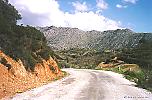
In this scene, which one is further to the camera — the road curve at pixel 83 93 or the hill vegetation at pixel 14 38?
the hill vegetation at pixel 14 38

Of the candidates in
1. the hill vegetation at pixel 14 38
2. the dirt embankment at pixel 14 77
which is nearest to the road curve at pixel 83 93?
the dirt embankment at pixel 14 77

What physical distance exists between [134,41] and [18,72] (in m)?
167

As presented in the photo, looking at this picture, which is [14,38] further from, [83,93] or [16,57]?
[83,93]

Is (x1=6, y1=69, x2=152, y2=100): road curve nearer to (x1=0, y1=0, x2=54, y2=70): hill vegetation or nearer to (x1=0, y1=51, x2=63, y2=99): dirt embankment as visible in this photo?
(x1=0, y1=51, x2=63, y2=99): dirt embankment

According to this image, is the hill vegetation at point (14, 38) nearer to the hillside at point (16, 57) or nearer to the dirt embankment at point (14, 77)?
the hillside at point (16, 57)

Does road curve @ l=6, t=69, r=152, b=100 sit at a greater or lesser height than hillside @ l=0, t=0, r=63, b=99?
lesser

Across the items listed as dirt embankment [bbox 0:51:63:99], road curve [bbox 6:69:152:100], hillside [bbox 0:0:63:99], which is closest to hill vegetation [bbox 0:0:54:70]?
hillside [bbox 0:0:63:99]

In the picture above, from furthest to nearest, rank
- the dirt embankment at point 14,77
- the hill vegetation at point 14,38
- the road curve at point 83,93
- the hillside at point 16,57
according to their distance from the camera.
→ the hill vegetation at point 14,38 < the hillside at point 16,57 < the dirt embankment at point 14,77 < the road curve at point 83,93

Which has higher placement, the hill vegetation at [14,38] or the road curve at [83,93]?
the hill vegetation at [14,38]

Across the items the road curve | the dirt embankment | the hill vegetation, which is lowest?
the road curve

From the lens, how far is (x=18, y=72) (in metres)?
25.0

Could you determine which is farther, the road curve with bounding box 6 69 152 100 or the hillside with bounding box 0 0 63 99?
the hillside with bounding box 0 0 63 99

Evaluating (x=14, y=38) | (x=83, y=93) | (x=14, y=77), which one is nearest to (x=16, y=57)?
(x=14, y=38)

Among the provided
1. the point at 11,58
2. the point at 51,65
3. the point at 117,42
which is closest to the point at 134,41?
the point at 117,42
